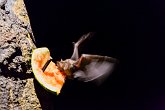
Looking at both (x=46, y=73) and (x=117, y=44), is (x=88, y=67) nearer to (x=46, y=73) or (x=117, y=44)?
(x=46, y=73)

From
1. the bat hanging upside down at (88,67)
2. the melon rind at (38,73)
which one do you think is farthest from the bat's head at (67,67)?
the melon rind at (38,73)

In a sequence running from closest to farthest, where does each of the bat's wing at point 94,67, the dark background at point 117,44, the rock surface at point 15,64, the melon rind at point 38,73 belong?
1. the rock surface at point 15,64
2. the melon rind at point 38,73
3. the bat's wing at point 94,67
4. the dark background at point 117,44

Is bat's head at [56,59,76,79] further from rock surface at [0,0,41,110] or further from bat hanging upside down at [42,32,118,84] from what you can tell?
rock surface at [0,0,41,110]

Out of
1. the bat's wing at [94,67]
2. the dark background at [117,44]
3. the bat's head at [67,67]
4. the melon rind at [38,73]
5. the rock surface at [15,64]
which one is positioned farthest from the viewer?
the dark background at [117,44]

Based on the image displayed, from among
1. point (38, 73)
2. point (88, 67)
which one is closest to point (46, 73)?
point (38, 73)

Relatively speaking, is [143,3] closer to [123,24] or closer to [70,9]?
[123,24]

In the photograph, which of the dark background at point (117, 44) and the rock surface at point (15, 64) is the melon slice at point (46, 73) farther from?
the dark background at point (117, 44)

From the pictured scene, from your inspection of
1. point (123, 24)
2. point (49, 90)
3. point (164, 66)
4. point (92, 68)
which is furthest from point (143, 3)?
point (49, 90)
